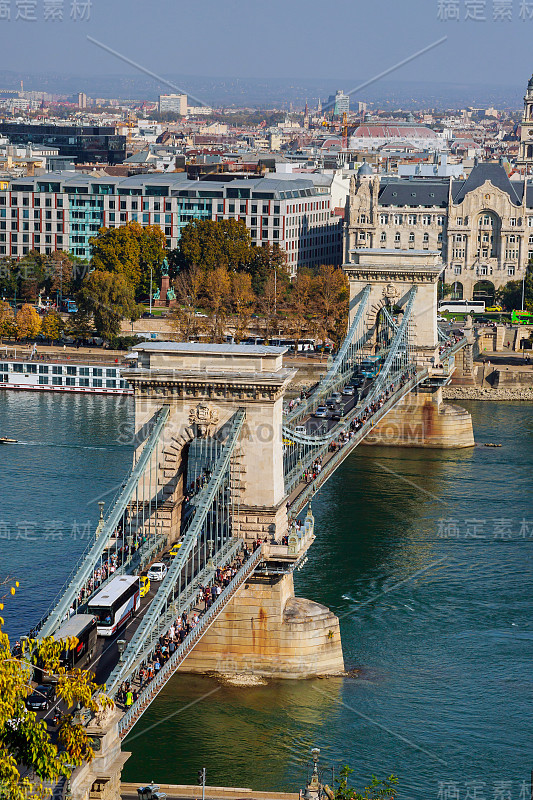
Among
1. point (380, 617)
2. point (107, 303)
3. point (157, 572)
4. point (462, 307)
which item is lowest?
point (380, 617)

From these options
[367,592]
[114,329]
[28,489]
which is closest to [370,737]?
[367,592]

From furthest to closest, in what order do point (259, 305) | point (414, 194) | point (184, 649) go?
point (414, 194) < point (259, 305) < point (184, 649)

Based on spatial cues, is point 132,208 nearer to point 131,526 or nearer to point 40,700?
point 131,526

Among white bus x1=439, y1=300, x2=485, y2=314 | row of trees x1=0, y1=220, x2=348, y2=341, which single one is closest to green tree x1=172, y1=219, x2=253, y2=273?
row of trees x1=0, y1=220, x2=348, y2=341

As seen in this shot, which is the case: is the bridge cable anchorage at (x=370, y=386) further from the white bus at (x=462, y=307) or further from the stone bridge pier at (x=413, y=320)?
the white bus at (x=462, y=307)

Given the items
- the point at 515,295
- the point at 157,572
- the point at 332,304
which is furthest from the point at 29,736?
the point at 515,295

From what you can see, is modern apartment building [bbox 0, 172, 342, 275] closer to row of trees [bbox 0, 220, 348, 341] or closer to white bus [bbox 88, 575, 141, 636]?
row of trees [bbox 0, 220, 348, 341]

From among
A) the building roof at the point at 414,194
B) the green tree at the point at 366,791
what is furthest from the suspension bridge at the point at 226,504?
the building roof at the point at 414,194

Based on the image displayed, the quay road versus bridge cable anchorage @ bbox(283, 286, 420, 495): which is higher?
bridge cable anchorage @ bbox(283, 286, 420, 495)
